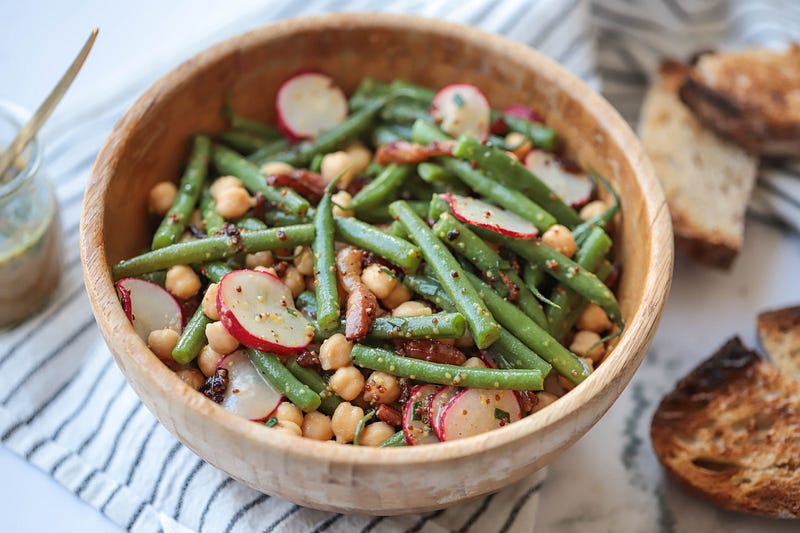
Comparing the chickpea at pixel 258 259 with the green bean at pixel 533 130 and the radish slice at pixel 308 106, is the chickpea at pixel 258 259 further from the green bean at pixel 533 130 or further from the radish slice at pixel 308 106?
the green bean at pixel 533 130

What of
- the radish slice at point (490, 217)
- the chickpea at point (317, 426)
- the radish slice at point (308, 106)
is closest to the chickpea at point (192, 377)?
the chickpea at point (317, 426)

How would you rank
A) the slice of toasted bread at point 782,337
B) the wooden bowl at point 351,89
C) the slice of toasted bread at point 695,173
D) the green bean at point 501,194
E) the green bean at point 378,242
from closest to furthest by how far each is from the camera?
the wooden bowl at point 351,89, the green bean at point 378,242, the green bean at point 501,194, the slice of toasted bread at point 782,337, the slice of toasted bread at point 695,173

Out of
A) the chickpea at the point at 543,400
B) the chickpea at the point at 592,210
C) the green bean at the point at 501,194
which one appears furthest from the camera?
the chickpea at the point at 592,210

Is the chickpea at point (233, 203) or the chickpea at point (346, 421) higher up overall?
the chickpea at point (233, 203)

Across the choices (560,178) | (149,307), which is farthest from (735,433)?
(149,307)

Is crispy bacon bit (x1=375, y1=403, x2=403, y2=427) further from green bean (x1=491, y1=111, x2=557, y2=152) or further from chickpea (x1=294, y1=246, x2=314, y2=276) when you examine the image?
green bean (x1=491, y1=111, x2=557, y2=152)

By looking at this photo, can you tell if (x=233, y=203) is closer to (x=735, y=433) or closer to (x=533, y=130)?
(x=533, y=130)

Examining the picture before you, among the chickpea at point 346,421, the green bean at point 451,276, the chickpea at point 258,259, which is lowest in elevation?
the chickpea at point 346,421

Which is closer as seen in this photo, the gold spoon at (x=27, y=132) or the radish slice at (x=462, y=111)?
the gold spoon at (x=27, y=132)
